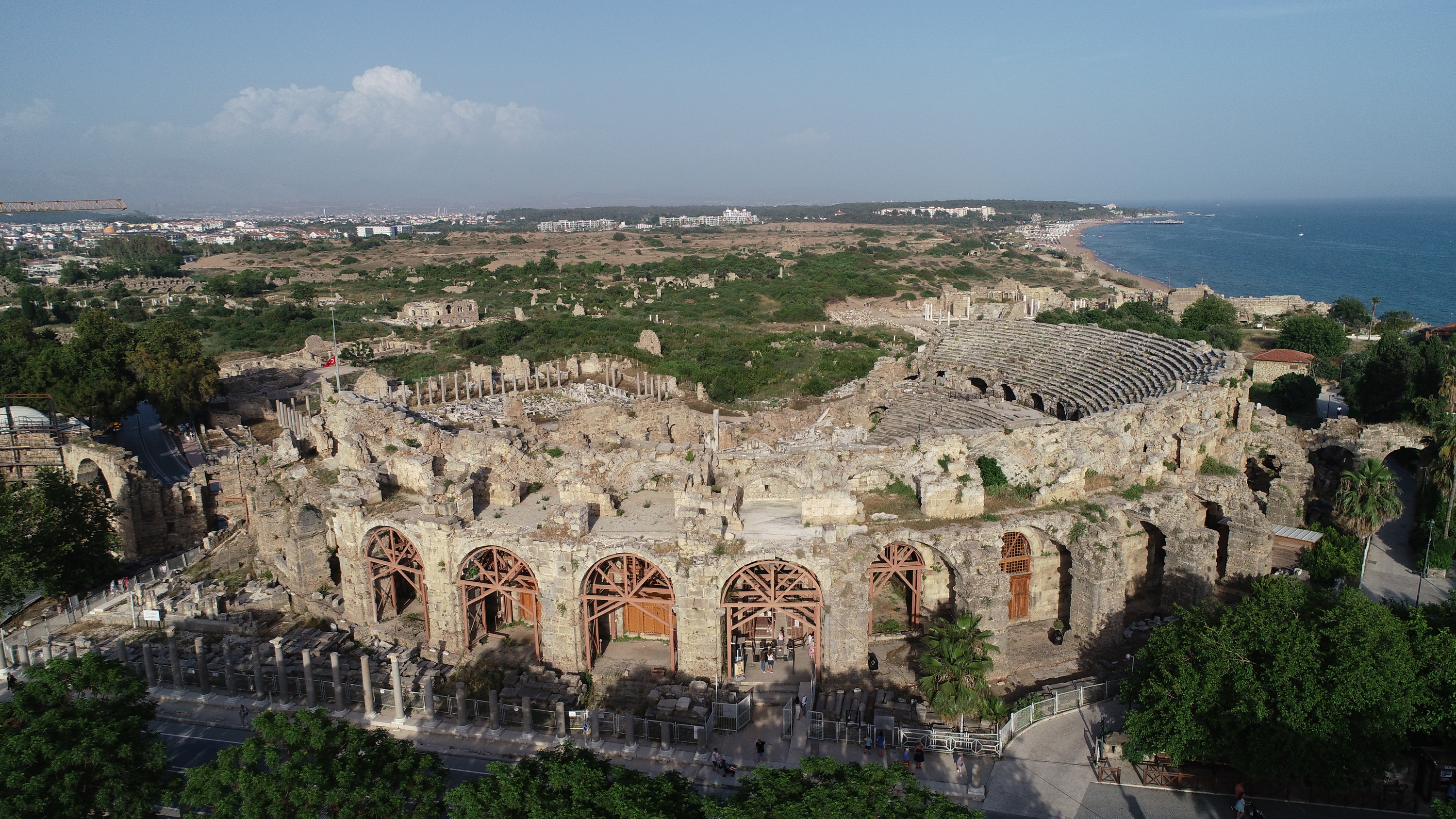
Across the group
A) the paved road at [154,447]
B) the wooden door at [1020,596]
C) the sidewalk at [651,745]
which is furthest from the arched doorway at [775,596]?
the paved road at [154,447]

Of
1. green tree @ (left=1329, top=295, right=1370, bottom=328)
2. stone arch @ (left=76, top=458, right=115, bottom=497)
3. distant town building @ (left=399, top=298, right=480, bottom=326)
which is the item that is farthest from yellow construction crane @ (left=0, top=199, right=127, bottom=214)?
green tree @ (left=1329, top=295, right=1370, bottom=328)

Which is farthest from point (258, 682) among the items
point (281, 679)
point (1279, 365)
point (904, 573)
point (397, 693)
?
point (1279, 365)

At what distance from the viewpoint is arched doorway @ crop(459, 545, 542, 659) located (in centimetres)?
2348

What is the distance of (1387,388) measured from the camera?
4241cm

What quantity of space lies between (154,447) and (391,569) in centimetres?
2962

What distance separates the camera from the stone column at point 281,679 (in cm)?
2225

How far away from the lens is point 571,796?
12.8 meters

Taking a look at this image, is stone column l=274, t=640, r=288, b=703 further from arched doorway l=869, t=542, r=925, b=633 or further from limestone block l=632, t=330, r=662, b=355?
limestone block l=632, t=330, r=662, b=355

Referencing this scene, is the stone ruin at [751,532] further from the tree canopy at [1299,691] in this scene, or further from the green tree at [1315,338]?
the green tree at [1315,338]

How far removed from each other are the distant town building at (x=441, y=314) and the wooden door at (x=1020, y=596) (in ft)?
232

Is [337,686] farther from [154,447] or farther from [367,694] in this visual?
[154,447]

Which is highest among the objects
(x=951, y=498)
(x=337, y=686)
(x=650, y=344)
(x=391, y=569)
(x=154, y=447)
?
(x=951, y=498)

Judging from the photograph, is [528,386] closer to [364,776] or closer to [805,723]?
[805,723]

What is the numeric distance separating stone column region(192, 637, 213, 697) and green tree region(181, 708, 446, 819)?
10.5 meters
